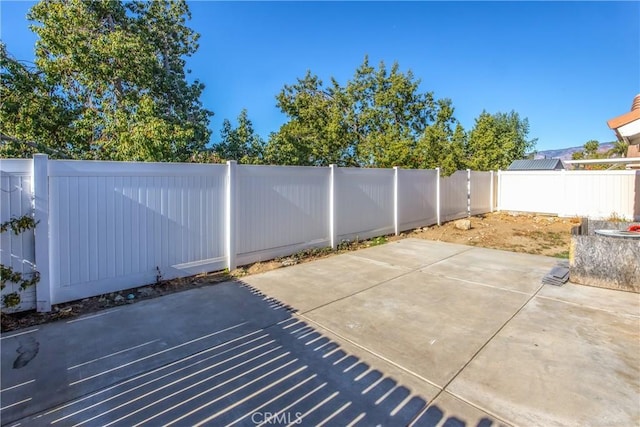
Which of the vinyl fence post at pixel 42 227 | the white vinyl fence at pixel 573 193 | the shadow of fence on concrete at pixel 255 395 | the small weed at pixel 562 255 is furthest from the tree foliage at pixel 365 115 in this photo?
the shadow of fence on concrete at pixel 255 395

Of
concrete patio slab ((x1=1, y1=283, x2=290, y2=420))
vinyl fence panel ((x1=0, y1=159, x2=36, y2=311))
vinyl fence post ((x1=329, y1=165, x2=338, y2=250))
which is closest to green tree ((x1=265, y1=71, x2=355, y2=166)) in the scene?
vinyl fence post ((x1=329, y1=165, x2=338, y2=250))

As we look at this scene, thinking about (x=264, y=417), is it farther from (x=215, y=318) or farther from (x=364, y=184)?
(x=364, y=184)

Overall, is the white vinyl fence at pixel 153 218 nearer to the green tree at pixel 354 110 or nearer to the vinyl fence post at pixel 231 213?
the vinyl fence post at pixel 231 213

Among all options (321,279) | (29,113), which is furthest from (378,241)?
(29,113)

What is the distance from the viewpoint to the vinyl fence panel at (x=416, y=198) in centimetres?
907

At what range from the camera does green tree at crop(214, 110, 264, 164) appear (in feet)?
39.2

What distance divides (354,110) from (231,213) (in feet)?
56.6

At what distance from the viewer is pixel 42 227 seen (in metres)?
3.61

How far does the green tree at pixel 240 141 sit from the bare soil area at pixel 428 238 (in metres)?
6.58

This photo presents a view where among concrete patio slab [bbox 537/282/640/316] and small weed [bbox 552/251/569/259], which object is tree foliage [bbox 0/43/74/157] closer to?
concrete patio slab [bbox 537/282/640/316]

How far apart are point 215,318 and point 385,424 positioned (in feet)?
7.37

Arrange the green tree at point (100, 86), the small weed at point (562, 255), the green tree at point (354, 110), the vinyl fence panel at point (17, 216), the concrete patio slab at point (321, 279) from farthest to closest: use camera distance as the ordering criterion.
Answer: the green tree at point (354, 110) → the green tree at point (100, 86) → the small weed at point (562, 255) → the concrete patio slab at point (321, 279) → the vinyl fence panel at point (17, 216)

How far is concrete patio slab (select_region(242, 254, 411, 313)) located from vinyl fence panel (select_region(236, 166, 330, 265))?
61cm

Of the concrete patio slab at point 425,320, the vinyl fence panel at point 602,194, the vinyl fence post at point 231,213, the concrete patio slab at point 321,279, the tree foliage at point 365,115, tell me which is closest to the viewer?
the concrete patio slab at point 425,320
